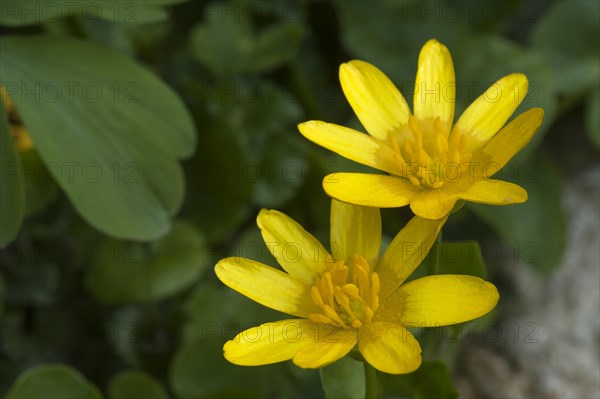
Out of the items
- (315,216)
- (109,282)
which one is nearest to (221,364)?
(109,282)

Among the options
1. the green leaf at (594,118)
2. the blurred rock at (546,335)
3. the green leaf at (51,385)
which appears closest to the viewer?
the green leaf at (51,385)

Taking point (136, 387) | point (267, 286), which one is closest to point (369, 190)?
point (267, 286)

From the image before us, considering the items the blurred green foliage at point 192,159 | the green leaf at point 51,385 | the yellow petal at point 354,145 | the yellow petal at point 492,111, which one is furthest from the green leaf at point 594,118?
the green leaf at point 51,385

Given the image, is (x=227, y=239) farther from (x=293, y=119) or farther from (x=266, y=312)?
(x=266, y=312)

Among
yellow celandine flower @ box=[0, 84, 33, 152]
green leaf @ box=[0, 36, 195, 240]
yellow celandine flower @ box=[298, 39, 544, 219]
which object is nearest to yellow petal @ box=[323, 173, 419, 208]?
yellow celandine flower @ box=[298, 39, 544, 219]

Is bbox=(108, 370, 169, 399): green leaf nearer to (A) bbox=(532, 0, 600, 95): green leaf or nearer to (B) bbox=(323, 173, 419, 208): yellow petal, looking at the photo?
(B) bbox=(323, 173, 419, 208): yellow petal

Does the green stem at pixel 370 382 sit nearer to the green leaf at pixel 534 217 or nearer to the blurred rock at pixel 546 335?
the blurred rock at pixel 546 335

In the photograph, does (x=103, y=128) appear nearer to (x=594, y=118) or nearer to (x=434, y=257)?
(x=434, y=257)
